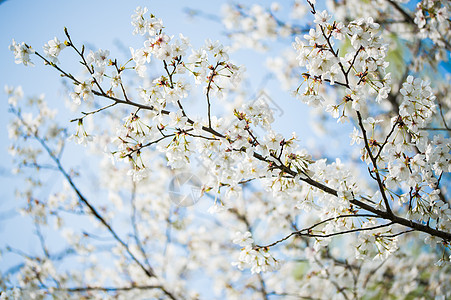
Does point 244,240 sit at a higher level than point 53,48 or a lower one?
lower

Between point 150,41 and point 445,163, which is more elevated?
point 150,41

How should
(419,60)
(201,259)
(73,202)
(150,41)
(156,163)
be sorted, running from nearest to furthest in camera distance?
(150,41) < (419,60) < (73,202) < (156,163) < (201,259)

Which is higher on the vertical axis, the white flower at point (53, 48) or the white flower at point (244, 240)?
the white flower at point (53, 48)

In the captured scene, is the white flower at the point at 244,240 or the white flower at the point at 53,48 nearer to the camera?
the white flower at the point at 53,48

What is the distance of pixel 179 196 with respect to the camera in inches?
183

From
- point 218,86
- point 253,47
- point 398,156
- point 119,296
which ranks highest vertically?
point 253,47

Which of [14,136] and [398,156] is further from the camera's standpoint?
[14,136]

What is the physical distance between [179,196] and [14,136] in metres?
3.01

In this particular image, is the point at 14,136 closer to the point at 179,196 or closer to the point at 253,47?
the point at 179,196

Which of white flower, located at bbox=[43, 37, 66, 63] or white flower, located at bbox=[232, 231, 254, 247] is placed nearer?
white flower, located at bbox=[43, 37, 66, 63]

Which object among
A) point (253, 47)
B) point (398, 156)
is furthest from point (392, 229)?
point (253, 47)

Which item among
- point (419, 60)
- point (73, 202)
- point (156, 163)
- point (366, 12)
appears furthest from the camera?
point (156, 163)

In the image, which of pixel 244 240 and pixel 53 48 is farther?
pixel 244 240

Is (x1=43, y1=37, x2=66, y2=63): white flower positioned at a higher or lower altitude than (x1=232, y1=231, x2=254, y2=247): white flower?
higher
